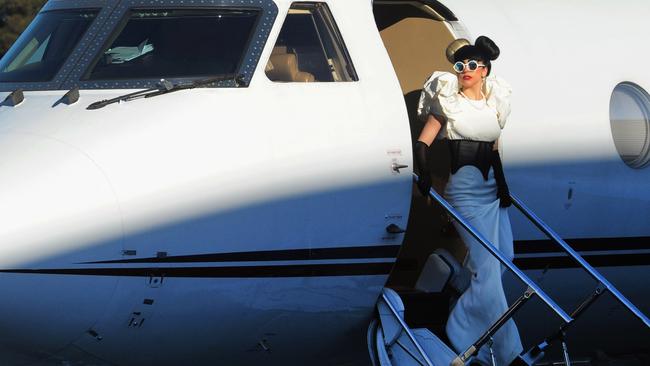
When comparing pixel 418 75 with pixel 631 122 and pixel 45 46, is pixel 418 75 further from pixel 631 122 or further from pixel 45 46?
pixel 45 46

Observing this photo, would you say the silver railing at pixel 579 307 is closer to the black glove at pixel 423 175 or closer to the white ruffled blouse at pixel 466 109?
the white ruffled blouse at pixel 466 109

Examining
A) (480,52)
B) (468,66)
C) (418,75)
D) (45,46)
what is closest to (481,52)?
(480,52)

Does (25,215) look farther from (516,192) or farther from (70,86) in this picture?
(516,192)

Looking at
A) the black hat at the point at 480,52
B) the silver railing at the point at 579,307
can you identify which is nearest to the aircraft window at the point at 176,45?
the black hat at the point at 480,52

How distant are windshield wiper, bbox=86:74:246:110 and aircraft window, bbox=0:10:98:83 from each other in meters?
0.60

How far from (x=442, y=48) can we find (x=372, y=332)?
2.78m

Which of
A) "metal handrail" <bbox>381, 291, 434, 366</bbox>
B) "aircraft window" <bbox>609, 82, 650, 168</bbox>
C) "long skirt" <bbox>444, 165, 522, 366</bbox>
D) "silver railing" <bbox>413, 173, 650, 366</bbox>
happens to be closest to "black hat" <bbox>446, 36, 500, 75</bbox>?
"long skirt" <bbox>444, 165, 522, 366</bbox>

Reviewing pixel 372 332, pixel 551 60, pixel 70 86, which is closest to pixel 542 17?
pixel 551 60

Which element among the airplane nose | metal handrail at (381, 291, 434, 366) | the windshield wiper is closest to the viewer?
the airplane nose

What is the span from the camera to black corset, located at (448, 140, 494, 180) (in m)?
7.98

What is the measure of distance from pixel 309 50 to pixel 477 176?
1.48 m

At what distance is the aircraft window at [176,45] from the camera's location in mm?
7570

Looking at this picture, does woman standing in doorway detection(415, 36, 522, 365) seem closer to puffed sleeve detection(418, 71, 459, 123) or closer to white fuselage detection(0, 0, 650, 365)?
puffed sleeve detection(418, 71, 459, 123)

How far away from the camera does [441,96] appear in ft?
26.2
